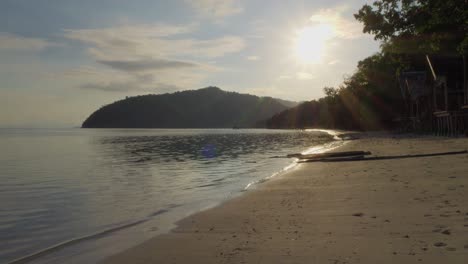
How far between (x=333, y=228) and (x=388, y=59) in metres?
23.6

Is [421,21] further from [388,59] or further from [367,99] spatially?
[367,99]

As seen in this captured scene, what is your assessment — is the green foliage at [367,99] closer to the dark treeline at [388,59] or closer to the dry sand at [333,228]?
the dark treeline at [388,59]

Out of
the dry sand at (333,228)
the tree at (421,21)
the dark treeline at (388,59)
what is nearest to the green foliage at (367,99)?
the dark treeline at (388,59)

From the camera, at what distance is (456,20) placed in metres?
16.3

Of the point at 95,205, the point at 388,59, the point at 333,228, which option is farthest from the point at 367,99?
the point at 333,228

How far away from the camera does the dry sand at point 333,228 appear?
199 inches

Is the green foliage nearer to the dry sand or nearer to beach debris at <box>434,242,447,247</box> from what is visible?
the dry sand

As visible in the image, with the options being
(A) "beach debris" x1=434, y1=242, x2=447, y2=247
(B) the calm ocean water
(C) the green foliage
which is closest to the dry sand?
(A) "beach debris" x1=434, y1=242, x2=447, y2=247

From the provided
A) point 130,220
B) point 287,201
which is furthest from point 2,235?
point 287,201

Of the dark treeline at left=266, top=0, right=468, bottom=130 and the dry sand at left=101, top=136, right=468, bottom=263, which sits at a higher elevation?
the dark treeline at left=266, top=0, right=468, bottom=130

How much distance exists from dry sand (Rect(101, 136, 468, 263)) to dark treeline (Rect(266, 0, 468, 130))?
896cm

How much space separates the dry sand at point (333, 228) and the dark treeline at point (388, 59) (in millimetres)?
8959

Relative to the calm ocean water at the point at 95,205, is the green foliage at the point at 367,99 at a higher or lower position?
higher

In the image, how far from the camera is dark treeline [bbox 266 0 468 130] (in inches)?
698
